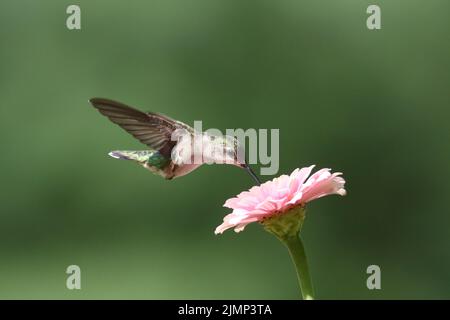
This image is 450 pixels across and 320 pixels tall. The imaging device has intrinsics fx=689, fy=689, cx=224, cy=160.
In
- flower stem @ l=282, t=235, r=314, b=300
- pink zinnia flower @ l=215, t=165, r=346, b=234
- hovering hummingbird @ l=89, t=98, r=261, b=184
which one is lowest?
flower stem @ l=282, t=235, r=314, b=300

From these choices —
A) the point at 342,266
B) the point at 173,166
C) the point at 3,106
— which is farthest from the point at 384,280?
the point at 173,166

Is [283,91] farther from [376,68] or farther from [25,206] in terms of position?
[25,206]

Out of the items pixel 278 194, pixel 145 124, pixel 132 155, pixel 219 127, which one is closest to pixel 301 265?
pixel 278 194

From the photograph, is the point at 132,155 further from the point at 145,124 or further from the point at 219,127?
the point at 219,127

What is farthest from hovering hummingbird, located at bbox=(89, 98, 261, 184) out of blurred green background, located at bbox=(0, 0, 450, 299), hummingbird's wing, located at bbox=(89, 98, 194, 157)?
blurred green background, located at bbox=(0, 0, 450, 299)

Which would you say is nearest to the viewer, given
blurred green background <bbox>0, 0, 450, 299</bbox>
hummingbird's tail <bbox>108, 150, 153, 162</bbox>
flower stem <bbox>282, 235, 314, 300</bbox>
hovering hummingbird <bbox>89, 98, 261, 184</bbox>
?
flower stem <bbox>282, 235, 314, 300</bbox>

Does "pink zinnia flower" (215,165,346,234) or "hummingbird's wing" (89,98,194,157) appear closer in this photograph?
"pink zinnia flower" (215,165,346,234)

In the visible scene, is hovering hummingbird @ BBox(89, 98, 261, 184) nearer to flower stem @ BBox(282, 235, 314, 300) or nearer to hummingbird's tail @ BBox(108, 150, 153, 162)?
hummingbird's tail @ BBox(108, 150, 153, 162)
